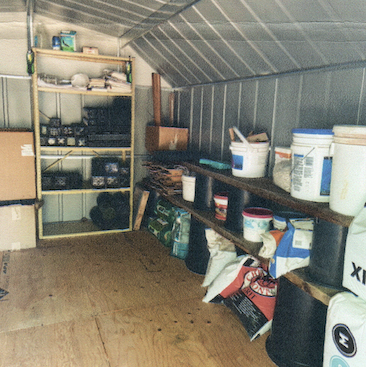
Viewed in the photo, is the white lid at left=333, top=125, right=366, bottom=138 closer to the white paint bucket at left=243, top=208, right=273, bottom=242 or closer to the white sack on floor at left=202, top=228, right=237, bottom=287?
the white paint bucket at left=243, top=208, right=273, bottom=242

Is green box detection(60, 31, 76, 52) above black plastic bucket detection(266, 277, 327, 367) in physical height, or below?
above

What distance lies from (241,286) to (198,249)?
0.63 m

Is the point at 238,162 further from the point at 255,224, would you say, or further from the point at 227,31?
the point at 227,31

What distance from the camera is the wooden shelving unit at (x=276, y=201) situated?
157cm

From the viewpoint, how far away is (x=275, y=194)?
1.93 m

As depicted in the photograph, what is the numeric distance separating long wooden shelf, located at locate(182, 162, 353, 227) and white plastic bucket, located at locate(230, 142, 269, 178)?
0.06 metres

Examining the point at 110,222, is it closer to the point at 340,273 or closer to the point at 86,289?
the point at 86,289

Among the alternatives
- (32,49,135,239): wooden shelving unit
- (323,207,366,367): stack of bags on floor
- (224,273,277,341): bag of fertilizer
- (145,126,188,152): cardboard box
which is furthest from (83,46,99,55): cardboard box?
(323,207,366,367): stack of bags on floor

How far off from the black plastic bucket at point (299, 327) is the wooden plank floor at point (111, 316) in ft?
0.58

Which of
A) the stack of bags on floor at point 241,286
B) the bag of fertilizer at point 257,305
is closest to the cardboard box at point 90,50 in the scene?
the stack of bags on floor at point 241,286

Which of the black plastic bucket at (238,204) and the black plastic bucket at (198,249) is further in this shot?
the black plastic bucket at (198,249)

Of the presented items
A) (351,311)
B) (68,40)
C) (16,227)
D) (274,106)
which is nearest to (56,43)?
(68,40)

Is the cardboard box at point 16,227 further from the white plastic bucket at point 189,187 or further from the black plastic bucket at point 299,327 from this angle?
the black plastic bucket at point 299,327

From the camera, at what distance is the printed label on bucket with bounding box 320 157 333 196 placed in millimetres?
1681
